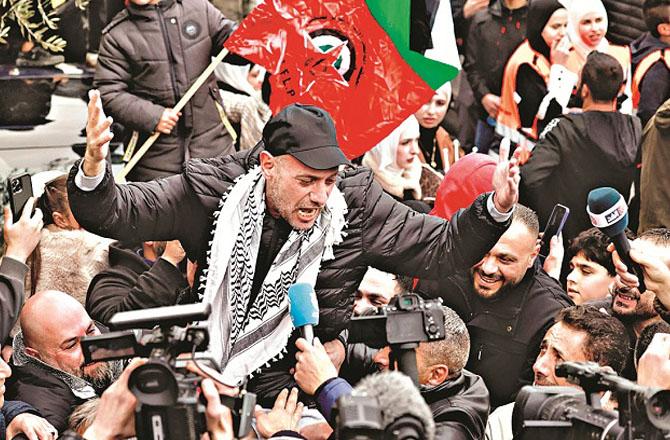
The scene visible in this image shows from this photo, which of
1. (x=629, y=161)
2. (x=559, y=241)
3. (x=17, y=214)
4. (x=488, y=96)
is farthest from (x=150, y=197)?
(x=488, y=96)

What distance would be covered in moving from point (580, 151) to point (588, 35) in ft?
3.51

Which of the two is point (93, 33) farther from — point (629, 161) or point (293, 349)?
point (293, 349)

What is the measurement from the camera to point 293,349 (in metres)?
5.02

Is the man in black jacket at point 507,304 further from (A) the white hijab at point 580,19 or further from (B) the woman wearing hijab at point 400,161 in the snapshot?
(A) the white hijab at point 580,19

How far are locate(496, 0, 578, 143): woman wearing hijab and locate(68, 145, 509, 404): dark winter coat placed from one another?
123 inches

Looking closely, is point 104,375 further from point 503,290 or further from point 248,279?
point 503,290

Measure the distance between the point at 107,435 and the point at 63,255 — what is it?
2394 millimetres

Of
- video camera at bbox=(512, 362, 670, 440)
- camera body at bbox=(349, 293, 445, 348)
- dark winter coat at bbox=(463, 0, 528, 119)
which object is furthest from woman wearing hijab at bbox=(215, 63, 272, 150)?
video camera at bbox=(512, 362, 670, 440)

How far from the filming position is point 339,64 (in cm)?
609

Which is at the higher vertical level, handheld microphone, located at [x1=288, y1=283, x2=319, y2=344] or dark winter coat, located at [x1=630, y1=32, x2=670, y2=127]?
handheld microphone, located at [x1=288, y1=283, x2=319, y2=344]

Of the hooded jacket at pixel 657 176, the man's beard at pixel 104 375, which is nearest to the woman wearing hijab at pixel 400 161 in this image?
the hooded jacket at pixel 657 176

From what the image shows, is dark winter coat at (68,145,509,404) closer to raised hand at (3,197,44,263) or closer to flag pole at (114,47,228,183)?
raised hand at (3,197,44,263)

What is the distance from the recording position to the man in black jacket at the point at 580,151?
7195mm

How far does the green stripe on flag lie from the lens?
6004 mm
